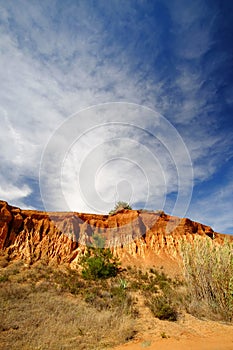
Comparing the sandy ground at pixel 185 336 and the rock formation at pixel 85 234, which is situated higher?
the rock formation at pixel 85 234

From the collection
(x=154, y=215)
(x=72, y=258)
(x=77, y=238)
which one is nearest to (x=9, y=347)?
(x=72, y=258)

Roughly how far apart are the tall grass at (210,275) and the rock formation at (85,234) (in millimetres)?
13090

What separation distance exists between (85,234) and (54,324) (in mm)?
20370

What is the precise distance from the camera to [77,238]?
27.6 meters

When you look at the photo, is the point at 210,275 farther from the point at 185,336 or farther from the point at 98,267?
the point at 98,267

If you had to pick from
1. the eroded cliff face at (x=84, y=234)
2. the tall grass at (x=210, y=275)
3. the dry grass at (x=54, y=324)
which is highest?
the eroded cliff face at (x=84, y=234)

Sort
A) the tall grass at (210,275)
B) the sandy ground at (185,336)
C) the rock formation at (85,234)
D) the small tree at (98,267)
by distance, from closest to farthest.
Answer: the sandy ground at (185,336), the tall grass at (210,275), the small tree at (98,267), the rock formation at (85,234)

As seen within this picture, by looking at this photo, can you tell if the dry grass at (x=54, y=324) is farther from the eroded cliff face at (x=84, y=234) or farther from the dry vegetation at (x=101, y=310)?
the eroded cliff face at (x=84, y=234)

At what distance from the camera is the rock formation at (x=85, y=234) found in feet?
80.3

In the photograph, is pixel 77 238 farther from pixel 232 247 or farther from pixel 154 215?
pixel 232 247

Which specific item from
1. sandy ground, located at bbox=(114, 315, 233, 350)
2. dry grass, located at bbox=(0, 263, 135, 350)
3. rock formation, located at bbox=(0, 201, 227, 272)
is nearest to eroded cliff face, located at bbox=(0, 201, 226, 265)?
rock formation, located at bbox=(0, 201, 227, 272)

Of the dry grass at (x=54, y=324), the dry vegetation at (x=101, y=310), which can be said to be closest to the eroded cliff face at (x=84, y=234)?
the dry vegetation at (x=101, y=310)

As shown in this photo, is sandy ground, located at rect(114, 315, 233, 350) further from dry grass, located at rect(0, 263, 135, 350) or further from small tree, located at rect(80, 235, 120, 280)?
small tree, located at rect(80, 235, 120, 280)

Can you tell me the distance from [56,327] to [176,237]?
26378 millimetres
